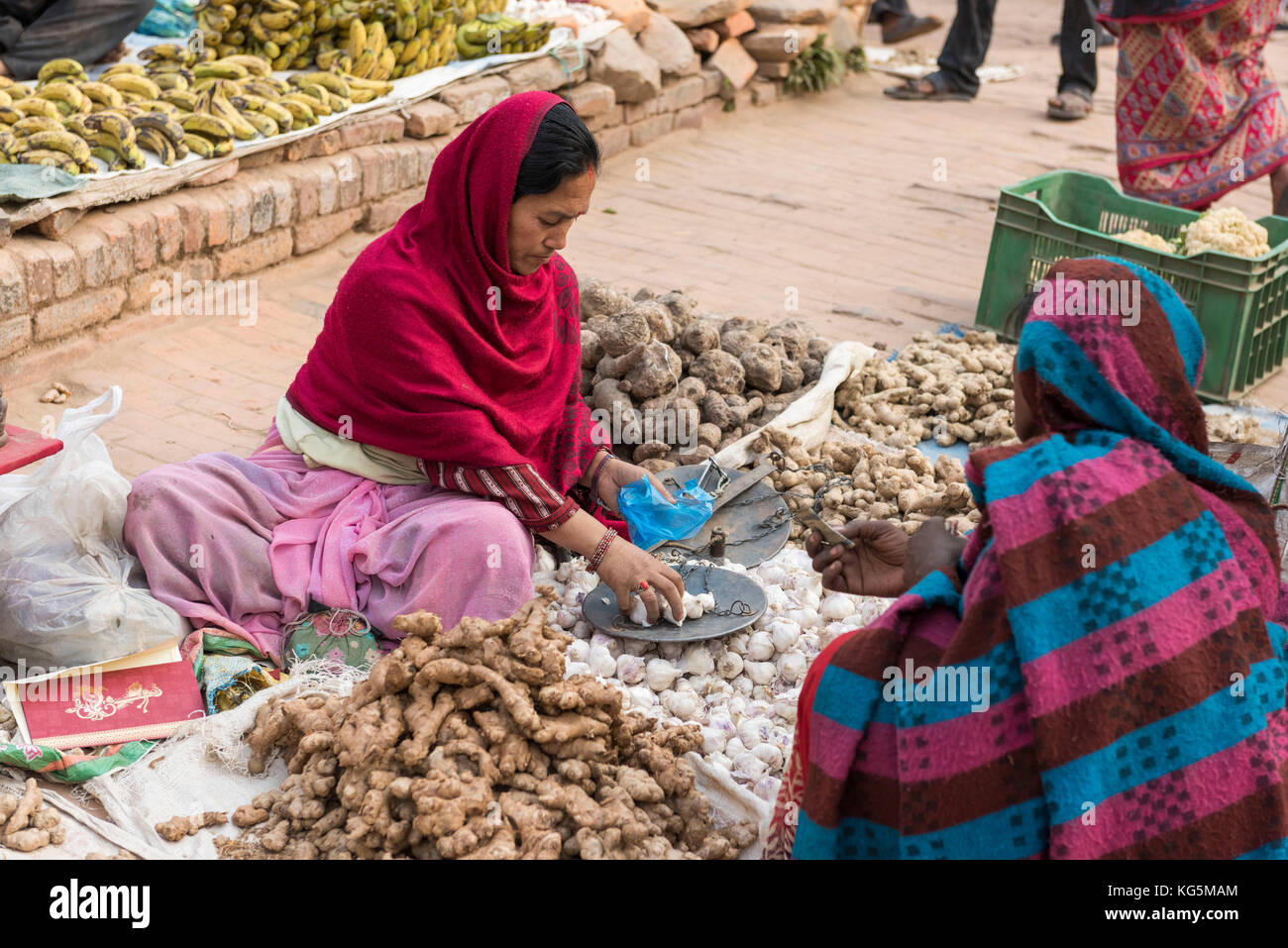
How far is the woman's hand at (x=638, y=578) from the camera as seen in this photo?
9.34 ft

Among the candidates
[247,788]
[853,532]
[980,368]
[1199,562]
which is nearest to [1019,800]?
[1199,562]

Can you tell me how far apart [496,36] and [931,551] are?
557 cm

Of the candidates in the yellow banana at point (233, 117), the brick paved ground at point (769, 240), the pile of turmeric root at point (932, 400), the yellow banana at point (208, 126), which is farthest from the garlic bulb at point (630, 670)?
the yellow banana at point (233, 117)

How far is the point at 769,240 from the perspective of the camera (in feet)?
20.9

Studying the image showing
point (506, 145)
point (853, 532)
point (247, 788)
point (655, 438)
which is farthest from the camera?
point (655, 438)

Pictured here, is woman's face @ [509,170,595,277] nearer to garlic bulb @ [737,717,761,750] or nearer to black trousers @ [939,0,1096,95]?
garlic bulb @ [737,717,761,750]

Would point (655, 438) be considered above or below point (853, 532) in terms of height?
below

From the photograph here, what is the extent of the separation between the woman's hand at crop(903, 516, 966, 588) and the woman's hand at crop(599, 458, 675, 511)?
50.6 inches

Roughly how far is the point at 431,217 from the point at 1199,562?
1901 mm

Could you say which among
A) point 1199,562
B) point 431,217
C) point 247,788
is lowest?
point 247,788

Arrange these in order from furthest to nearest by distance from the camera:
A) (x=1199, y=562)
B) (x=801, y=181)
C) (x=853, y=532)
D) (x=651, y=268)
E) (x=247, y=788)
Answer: (x=801, y=181)
(x=651, y=268)
(x=247, y=788)
(x=853, y=532)
(x=1199, y=562)

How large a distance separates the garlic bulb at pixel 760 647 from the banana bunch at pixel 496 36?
191 inches

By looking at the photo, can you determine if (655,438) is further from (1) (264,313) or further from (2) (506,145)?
(1) (264,313)

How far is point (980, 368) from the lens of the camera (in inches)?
180
